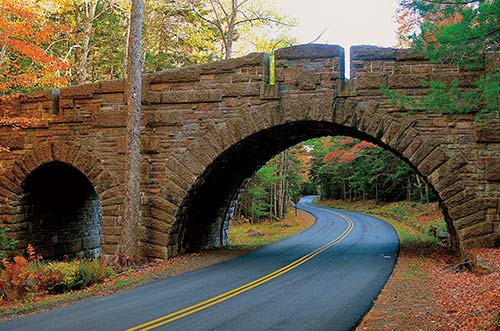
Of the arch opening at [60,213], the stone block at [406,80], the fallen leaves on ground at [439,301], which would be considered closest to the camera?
the fallen leaves on ground at [439,301]

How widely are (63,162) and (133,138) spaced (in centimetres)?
318

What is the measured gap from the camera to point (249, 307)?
8312mm

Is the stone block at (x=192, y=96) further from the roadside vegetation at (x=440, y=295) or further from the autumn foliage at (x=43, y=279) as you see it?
the roadside vegetation at (x=440, y=295)

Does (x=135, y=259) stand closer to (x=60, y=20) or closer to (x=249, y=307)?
(x=249, y=307)

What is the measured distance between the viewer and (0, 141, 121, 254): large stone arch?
14633mm

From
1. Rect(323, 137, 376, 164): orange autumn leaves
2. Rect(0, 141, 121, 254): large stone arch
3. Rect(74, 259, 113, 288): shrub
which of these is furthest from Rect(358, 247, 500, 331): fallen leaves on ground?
Rect(323, 137, 376, 164): orange autumn leaves

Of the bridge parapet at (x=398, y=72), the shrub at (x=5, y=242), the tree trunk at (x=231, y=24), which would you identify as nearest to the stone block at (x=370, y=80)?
the bridge parapet at (x=398, y=72)

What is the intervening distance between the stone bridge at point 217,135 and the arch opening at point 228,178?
73 millimetres

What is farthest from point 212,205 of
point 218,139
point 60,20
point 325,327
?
point 60,20

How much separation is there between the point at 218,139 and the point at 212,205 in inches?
165

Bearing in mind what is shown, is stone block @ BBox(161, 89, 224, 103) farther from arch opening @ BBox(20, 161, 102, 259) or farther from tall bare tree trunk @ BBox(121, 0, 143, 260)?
arch opening @ BBox(20, 161, 102, 259)

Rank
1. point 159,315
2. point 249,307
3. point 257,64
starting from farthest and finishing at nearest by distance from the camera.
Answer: point 257,64 < point 249,307 < point 159,315

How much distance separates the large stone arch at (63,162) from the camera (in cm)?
1463

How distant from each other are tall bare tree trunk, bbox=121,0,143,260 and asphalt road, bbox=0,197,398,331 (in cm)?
250
